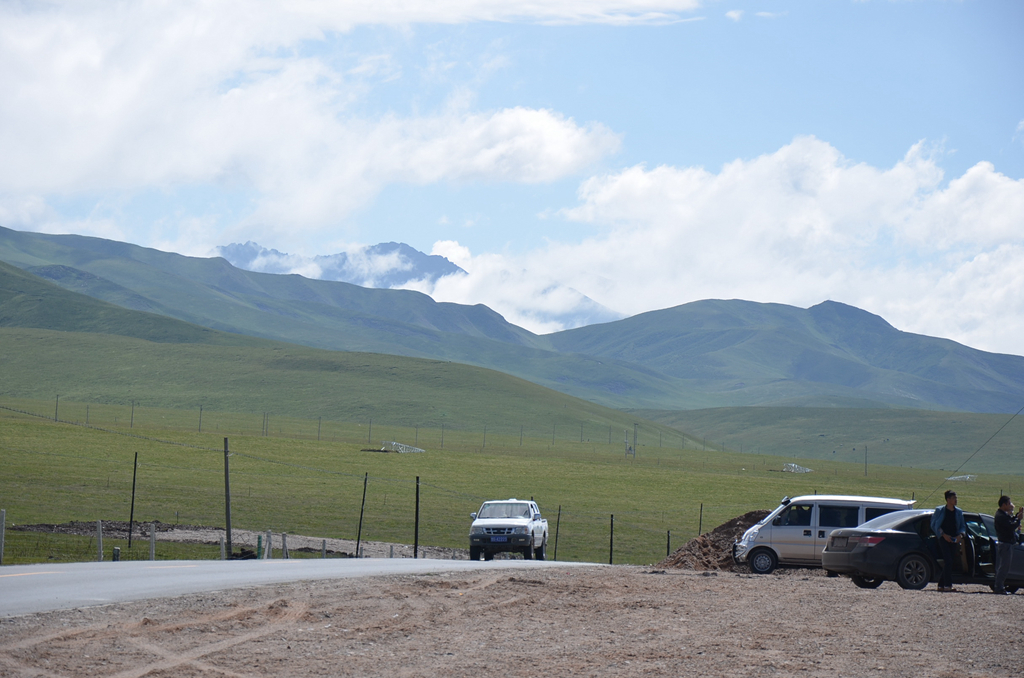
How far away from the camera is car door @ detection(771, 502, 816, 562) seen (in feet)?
80.8

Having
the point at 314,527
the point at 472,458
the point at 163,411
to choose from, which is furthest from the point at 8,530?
the point at 163,411

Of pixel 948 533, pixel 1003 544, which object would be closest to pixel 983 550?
pixel 1003 544

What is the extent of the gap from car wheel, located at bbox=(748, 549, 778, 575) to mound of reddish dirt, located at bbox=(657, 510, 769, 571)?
11.9 ft

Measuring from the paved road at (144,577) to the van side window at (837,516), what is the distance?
8.72m

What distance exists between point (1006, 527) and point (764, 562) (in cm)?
760

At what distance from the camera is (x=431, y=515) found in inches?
2662

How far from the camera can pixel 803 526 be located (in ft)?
81.3

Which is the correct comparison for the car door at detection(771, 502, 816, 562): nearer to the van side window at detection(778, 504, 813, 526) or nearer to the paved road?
→ the van side window at detection(778, 504, 813, 526)

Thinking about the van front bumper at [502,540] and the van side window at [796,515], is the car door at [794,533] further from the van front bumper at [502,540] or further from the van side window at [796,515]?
the van front bumper at [502,540]

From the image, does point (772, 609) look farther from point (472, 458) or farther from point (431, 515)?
point (472, 458)

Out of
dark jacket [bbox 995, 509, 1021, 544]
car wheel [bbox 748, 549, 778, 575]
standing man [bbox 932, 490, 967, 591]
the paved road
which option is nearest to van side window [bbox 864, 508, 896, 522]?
car wheel [bbox 748, 549, 778, 575]

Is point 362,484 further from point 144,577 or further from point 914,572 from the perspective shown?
point 914,572

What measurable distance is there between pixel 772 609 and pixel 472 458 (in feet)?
325

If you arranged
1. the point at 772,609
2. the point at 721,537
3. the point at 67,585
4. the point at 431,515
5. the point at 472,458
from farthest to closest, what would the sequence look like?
the point at 472,458, the point at 431,515, the point at 721,537, the point at 67,585, the point at 772,609
